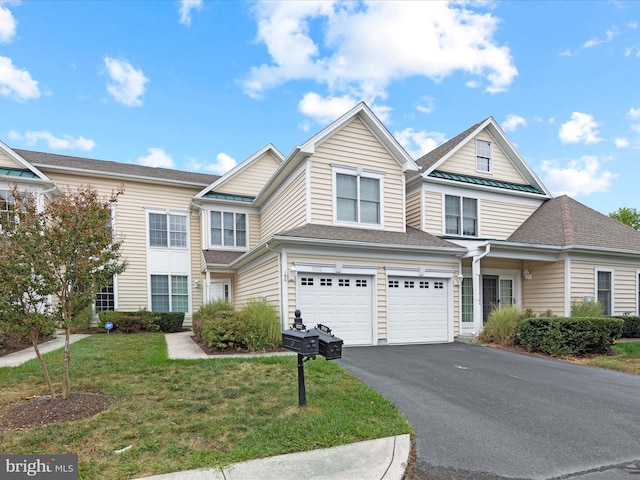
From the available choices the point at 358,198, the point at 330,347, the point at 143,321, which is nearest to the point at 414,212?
the point at 358,198

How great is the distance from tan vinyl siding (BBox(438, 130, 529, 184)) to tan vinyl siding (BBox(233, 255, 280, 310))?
8209 millimetres

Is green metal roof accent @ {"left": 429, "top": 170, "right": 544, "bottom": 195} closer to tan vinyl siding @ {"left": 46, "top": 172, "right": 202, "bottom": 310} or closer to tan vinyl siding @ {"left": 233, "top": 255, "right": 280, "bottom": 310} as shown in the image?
tan vinyl siding @ {"left": 233, "top": 255, "right": 280, "bottom": 310}

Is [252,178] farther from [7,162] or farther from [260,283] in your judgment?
[7,162]

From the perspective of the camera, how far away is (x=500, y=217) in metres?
16.1

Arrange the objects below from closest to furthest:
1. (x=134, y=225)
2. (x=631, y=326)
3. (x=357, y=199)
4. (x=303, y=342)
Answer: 1. (x=303, y=342)
2. (x=357, y=199)
3. (x=631, y=326)
4. (x=134, y=225)

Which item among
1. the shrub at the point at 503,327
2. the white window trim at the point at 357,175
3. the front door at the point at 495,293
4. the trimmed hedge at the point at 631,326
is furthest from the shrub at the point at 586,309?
the white window trim at the point at 357,175

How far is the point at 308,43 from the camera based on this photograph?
14773 mm

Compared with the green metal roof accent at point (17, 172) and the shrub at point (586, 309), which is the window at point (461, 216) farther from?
the green metal roof accent at point (17, 172)

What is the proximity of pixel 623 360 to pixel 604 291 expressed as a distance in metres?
5.80

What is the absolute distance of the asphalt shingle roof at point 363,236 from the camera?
426 inches

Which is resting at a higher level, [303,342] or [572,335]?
[303,342]

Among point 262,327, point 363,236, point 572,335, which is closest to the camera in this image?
point 262,327

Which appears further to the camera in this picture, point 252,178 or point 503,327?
point 252,178

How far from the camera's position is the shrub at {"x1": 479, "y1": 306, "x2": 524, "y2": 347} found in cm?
1163
